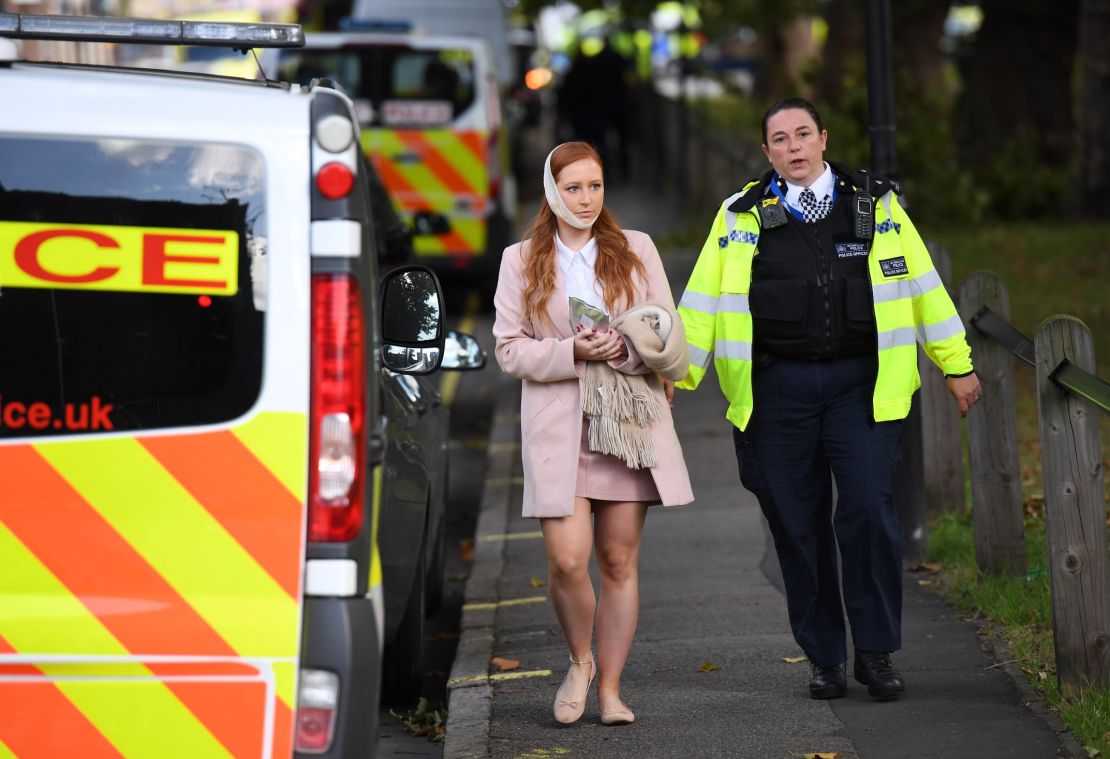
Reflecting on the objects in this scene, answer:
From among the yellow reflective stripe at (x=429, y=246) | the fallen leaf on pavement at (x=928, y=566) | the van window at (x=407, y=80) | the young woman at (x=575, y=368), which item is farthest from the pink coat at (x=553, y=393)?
the van window at (x=407, y=80)

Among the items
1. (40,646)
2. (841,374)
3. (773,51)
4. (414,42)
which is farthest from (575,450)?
(773,51)

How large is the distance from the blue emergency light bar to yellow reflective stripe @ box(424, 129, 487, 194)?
35.4 feet

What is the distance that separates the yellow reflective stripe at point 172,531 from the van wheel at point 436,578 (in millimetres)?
3065

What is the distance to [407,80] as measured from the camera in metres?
15.0

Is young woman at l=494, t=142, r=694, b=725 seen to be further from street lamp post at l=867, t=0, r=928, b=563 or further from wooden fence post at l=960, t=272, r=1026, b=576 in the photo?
street lamp post at l=867, t=0, r=928, b=563

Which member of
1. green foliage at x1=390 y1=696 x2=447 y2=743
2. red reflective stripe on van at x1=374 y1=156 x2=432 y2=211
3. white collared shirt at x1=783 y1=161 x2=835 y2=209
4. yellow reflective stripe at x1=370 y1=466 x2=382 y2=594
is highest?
red reflective stripe on van at x1=374 y1=156 x2=432 y2=211

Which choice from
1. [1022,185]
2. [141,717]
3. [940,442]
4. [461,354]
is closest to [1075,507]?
[461,354]

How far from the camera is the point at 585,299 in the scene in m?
5.06

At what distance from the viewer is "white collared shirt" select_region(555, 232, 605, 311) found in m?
5.06

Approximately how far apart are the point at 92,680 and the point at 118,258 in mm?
816

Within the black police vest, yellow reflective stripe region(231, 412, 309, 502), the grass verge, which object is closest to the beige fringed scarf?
the black police vest

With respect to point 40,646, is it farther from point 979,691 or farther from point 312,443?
point 979,691

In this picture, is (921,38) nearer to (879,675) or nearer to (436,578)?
(436,578)

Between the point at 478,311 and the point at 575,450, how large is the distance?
10.8 meters
